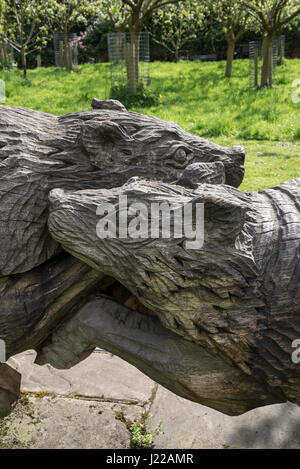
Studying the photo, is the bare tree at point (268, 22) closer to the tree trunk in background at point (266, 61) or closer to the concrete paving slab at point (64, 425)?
the tree trunk in background at point (266, 61)

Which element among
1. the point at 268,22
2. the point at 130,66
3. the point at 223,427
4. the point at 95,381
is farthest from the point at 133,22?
the point at 223,427

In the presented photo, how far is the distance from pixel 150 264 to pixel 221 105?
741 cm

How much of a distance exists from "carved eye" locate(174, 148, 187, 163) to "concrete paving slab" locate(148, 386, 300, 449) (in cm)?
147

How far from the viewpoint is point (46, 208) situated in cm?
169

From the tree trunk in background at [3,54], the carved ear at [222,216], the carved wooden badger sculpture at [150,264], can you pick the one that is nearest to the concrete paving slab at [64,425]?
the carved wooden badger sculpture at [150,264]

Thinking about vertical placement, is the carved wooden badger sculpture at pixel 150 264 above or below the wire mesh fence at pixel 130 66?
below

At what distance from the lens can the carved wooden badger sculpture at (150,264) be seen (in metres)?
1.48

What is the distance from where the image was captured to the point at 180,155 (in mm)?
1784

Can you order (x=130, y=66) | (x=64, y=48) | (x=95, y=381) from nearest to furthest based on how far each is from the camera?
(x=95, y=381), (x=130, y=66), (x=64, y=48)

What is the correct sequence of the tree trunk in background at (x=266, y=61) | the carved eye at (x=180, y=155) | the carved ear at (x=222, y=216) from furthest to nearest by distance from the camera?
the tree trunk in background at (x=266, y=61) → the carved eye at (x=180, y=155) → the carved ear at (x=222, y=216)

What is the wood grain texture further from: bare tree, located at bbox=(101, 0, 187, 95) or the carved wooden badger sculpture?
bare tree, located at bbox=(101, 0, 187, 95)

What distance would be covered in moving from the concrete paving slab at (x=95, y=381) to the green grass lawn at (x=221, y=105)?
7.75ft

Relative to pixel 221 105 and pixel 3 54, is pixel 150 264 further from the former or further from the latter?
pixel 3 54
